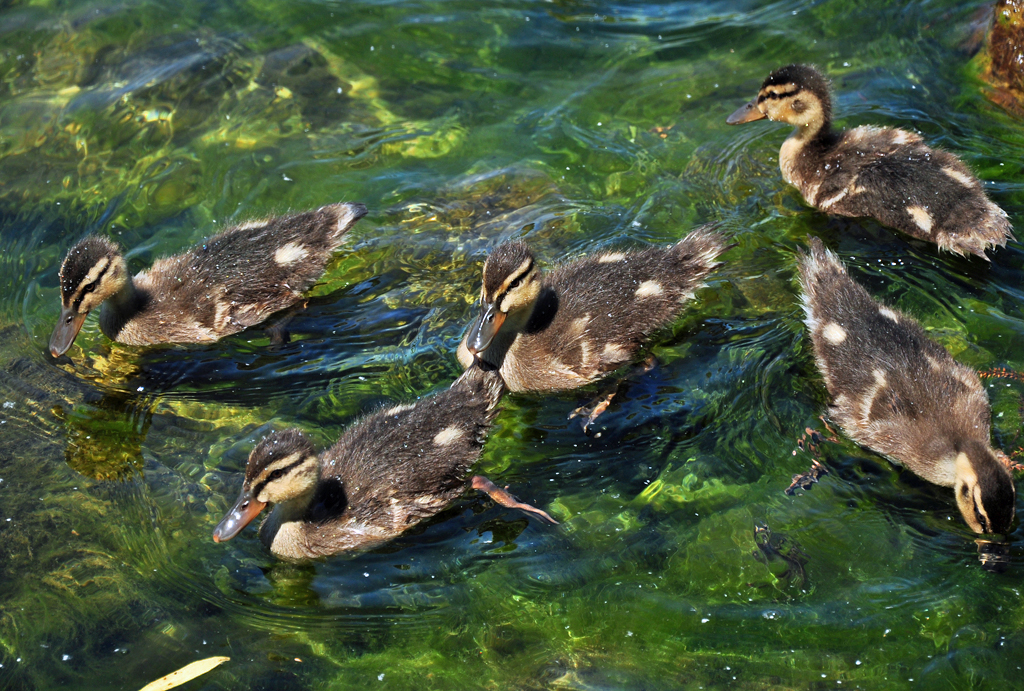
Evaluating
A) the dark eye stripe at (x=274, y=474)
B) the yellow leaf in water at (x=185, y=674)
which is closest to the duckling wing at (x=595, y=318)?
the dark eye stripe at (x=274, y=474)

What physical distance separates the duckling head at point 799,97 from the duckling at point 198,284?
2909 millimetres

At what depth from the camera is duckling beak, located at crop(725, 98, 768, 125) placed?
244 inches

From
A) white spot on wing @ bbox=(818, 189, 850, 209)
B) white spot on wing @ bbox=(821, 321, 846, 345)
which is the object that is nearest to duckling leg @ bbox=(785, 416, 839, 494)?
white spot on wing @ bbox=(821, 321, 846, 345)

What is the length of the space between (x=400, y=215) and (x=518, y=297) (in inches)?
64.7

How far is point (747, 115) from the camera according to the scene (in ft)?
20.4

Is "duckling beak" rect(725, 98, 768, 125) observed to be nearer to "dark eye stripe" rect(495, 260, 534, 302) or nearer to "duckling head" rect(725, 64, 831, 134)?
"duckling head" rect(725, 64, 831, 134)

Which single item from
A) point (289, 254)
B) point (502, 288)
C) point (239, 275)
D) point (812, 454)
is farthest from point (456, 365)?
point (812, 454)

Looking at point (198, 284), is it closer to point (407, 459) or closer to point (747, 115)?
point (407, 459)

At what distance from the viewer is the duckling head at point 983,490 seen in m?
3.87

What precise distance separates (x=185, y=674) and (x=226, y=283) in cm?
229

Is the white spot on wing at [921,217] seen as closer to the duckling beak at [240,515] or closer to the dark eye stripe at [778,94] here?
the dark eye stripe at [778,94]

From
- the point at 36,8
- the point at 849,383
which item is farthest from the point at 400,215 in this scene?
the point at 36,8

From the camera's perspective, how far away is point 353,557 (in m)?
4.16

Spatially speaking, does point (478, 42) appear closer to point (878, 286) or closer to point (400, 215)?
point (400, 215)
